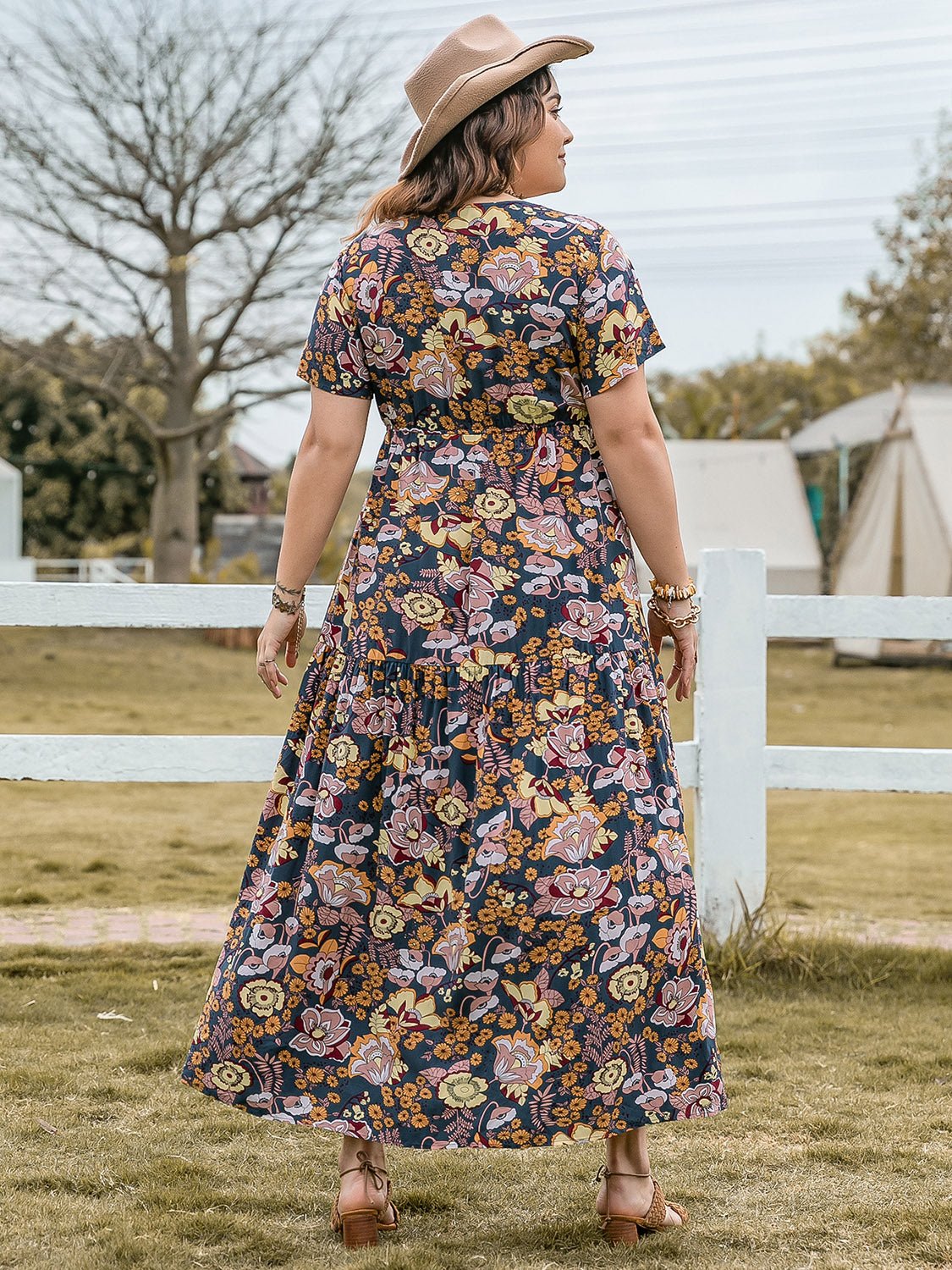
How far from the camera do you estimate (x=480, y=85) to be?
211cm

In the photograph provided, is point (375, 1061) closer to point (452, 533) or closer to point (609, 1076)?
point (609, 1076)

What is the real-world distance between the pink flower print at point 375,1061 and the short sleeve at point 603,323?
3.36 feet

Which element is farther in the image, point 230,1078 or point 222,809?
point 222,809

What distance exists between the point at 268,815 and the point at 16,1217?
0.75 metres

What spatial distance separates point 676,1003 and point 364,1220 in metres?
0.59

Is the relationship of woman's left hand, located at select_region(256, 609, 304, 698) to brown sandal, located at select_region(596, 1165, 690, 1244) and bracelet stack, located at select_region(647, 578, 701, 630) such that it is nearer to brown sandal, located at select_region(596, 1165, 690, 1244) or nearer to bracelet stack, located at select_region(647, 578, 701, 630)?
bracelet stack, located at select_region(647, 578, 701, 630)

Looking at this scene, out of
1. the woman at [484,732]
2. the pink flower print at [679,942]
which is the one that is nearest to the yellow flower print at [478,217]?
the woman at [484,732]

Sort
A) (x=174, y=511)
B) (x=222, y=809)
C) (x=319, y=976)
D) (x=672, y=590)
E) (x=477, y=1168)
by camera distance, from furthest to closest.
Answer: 1. (x=174, y=511)
2. (x=222, y=809)
3. (x=477, y=1168)
4. (x=672, y=590)
5. (x=319, y=976)

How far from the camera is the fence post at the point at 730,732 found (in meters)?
3.77

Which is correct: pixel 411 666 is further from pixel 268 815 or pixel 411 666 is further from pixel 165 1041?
pixel 165 1041

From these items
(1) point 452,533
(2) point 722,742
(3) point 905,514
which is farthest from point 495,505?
(3) point 905,514

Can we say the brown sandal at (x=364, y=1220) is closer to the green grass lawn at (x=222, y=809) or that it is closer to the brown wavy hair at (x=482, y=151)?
the brown wavy hair at (x=482, y=151)

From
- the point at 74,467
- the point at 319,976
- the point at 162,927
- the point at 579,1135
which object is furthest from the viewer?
the point at 74,467

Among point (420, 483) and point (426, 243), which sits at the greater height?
point (426, 243)
